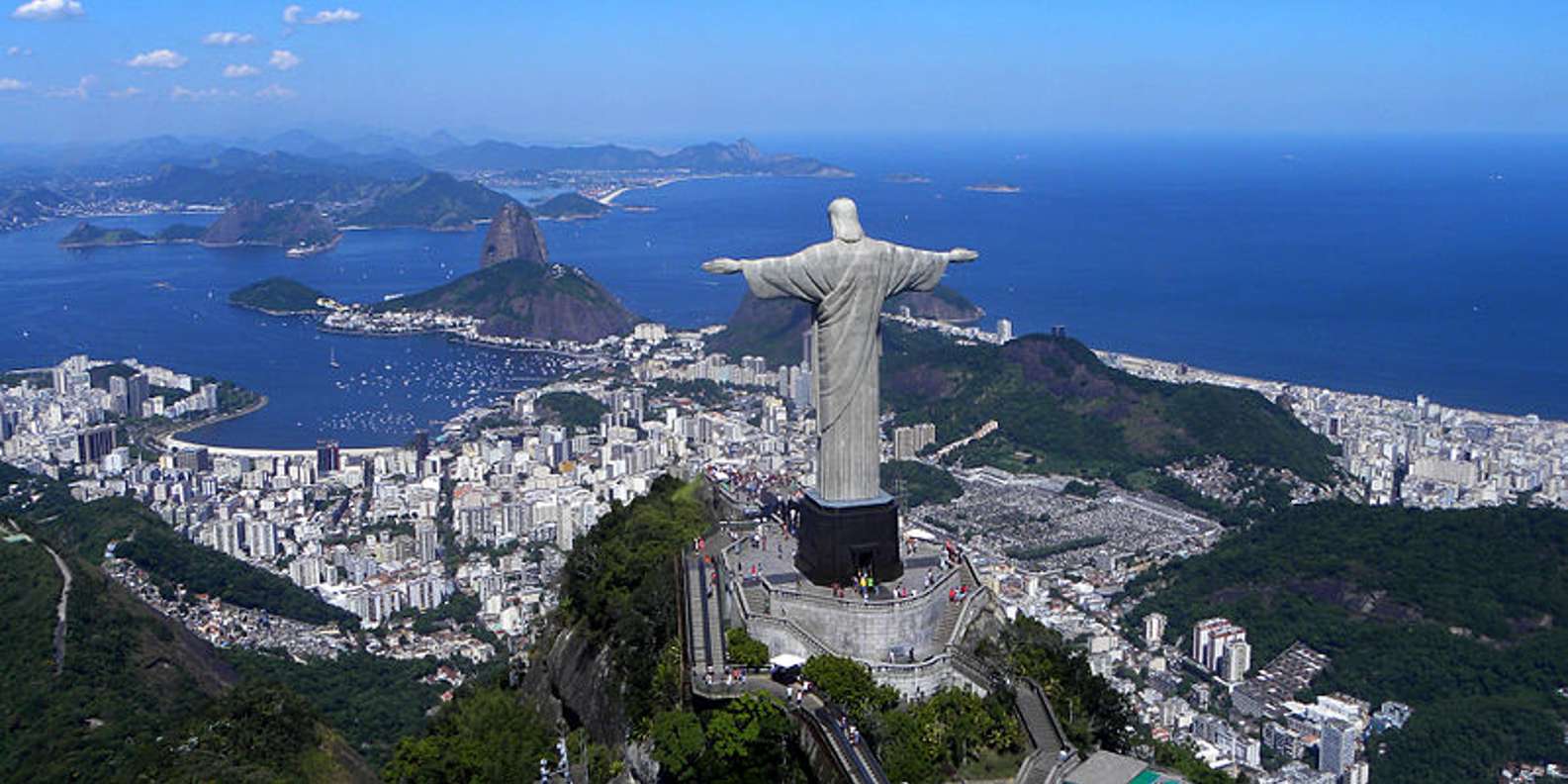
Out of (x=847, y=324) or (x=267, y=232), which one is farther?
(x=267, y=232)

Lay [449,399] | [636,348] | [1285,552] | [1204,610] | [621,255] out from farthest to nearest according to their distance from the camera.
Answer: [621,255], [636,348], [449,399], [1285,552], [1204,610]

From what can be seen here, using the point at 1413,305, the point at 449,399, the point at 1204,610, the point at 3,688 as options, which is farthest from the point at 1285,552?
the point at 1413,305

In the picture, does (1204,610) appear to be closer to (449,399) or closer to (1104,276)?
(449,399)

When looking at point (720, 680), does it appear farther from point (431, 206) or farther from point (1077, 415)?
point (431, 206)

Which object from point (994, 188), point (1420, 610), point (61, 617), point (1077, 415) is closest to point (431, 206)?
point (994, 188)

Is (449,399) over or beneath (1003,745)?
beneath

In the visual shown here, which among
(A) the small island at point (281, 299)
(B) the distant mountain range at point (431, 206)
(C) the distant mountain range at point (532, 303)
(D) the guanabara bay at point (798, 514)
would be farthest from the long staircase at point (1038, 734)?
(B) the distant mountain range at point (431, 206)
